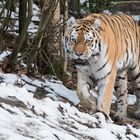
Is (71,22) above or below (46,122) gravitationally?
above

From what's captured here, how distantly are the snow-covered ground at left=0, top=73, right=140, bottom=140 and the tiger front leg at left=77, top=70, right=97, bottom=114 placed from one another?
1.95ft

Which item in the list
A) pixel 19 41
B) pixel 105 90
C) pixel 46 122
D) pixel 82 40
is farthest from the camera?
pixel 19 41

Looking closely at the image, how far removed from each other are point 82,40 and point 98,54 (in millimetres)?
310

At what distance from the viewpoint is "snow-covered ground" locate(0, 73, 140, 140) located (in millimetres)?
4980

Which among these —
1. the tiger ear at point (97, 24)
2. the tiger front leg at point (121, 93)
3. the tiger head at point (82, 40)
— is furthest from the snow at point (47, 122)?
the tiger front leg at point (121, 93)

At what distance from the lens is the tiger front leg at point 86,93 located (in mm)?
7348

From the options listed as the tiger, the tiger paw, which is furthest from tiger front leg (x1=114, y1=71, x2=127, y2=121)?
the tiger paw

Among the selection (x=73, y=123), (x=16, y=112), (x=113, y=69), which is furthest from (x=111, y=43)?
(x=16, y=112)

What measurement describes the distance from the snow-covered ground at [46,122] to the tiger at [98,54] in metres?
0.63

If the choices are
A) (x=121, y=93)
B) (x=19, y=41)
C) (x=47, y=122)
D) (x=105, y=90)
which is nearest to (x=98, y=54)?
(x=105, y=90)

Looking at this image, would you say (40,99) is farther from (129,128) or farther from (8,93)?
(129,128)

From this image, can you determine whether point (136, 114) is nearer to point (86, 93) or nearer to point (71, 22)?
point (86, 93)

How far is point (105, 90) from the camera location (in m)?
7.31

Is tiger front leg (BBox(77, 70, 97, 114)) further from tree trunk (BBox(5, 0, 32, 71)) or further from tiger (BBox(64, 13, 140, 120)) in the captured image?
tree trunk (BBox(5, 0, 32, 71))
